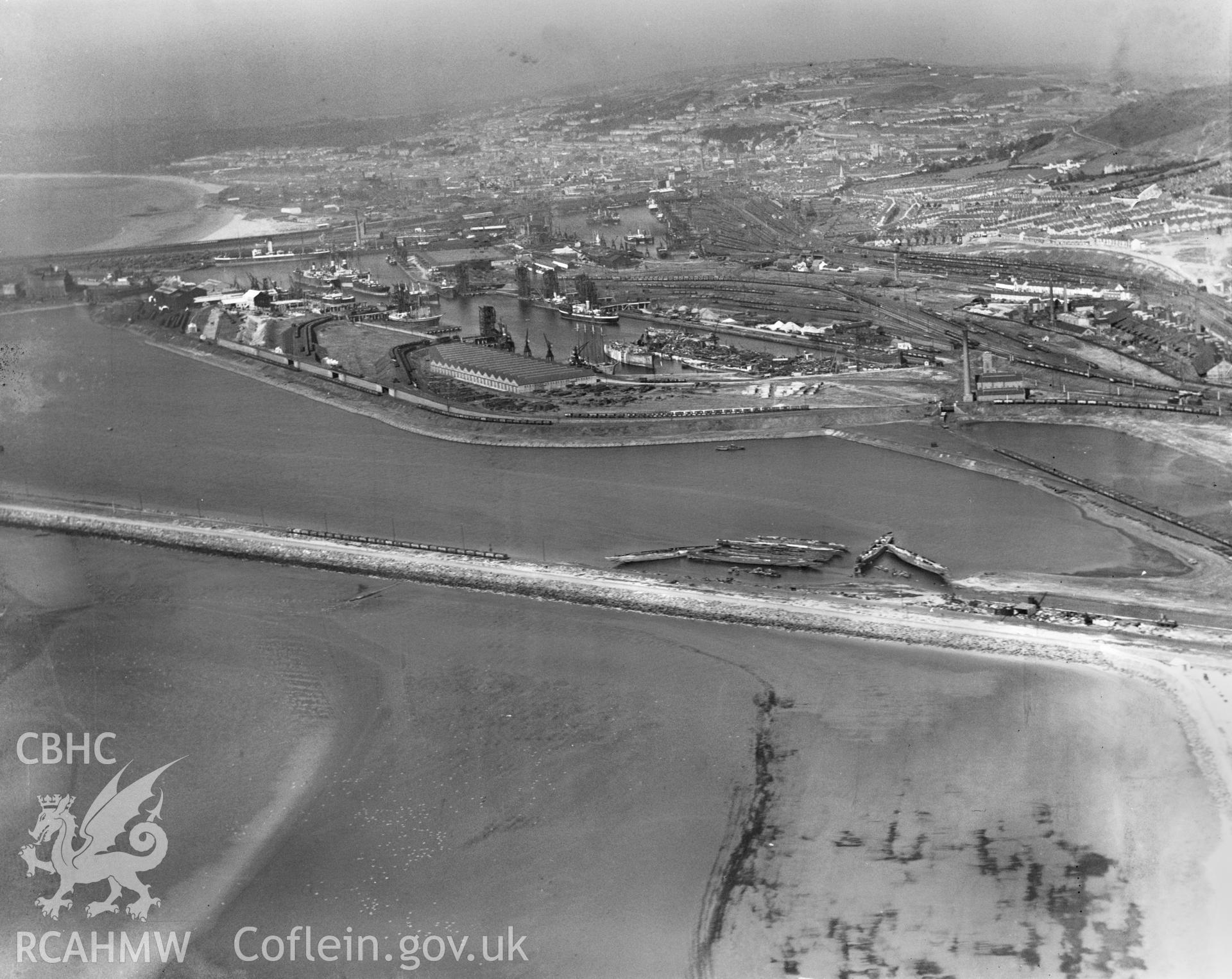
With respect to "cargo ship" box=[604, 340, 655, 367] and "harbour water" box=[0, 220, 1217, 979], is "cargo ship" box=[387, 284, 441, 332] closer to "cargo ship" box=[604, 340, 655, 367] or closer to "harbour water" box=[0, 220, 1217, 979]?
"cargo ship" box=[604, 340, 655, 367]

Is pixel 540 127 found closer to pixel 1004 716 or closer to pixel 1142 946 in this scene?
pixel 1004 716

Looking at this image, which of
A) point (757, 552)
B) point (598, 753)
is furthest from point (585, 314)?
point (598, 753)

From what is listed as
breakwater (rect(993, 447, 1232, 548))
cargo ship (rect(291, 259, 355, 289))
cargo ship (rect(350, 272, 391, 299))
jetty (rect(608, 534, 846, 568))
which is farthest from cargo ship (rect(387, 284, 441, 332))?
jetty (rect(608, 534, 846, 568))

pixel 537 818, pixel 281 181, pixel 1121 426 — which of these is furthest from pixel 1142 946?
pixel 281 181

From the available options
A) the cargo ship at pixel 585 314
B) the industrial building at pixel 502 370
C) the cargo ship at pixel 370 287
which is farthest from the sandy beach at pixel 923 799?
the cargo ship at pixel 370 287

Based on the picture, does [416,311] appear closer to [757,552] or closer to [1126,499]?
[757,552]
